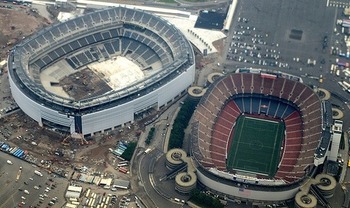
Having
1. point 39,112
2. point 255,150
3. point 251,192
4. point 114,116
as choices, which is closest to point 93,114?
point 114,116

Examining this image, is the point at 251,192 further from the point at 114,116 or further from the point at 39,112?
the point at 39,112

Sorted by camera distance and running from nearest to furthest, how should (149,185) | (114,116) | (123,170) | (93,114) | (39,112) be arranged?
(149,185)
(123,170)
(93,114)
(39,112)
(114,116)

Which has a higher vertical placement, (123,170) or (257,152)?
(257,152)

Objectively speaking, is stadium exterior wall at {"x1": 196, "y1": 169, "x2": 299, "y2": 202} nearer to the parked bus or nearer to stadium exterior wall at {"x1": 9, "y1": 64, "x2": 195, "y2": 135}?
the parked bus

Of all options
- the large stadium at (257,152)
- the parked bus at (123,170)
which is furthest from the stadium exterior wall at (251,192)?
the parked bus at (123,170)

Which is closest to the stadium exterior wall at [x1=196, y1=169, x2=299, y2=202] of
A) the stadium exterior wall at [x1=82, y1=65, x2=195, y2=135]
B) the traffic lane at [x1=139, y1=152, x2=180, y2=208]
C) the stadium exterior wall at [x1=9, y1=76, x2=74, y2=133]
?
the traffic lane at [x1=139, y1=152, x2=180, y2=208]

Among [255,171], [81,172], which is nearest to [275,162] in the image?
[255,171]
